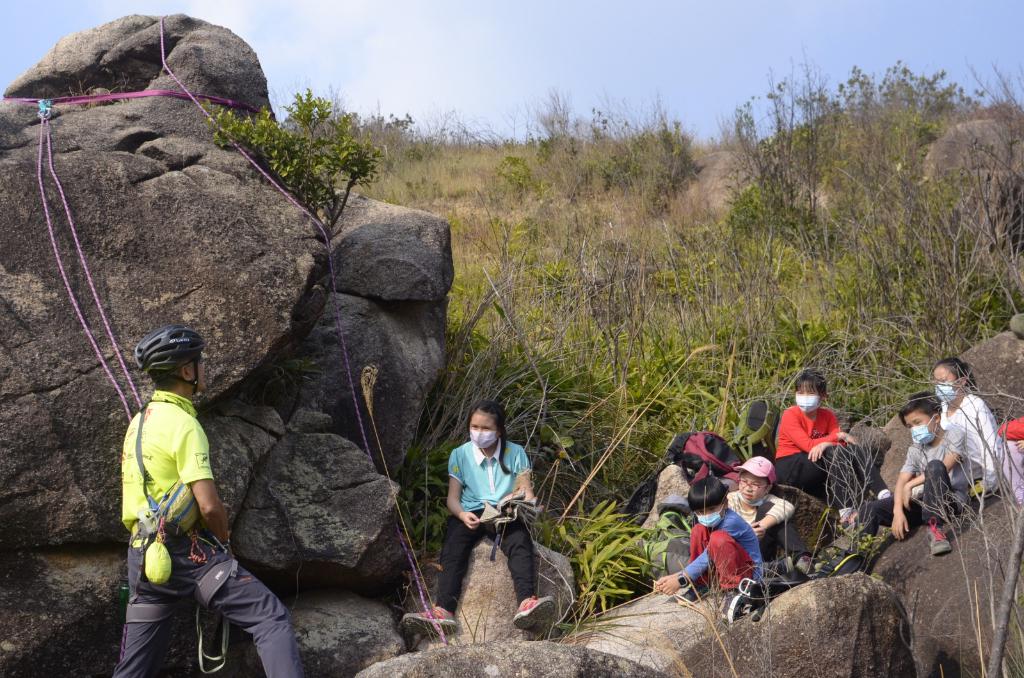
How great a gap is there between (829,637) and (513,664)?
1778 millimetres

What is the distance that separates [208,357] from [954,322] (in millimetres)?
6432

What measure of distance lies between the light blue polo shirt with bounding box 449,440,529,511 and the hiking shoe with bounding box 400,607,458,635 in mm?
648

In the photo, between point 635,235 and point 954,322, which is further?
point 635,235

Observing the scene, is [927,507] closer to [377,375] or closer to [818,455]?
[818,455]

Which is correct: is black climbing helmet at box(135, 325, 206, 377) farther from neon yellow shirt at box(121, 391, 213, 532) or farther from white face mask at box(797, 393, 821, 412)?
white face mask at box(797, 393, 821, 412)

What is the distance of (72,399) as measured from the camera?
180 inches

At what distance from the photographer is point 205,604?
405cm

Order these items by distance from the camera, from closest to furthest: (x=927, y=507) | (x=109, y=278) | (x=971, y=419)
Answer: (x=109, y=278) → (x=927, y=507) → (x=971, y=419)

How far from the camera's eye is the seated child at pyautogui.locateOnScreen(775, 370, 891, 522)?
20.3 ft

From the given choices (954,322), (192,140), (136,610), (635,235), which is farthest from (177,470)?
(635,235)

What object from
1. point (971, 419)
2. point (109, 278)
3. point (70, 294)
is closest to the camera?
point (70, 294)

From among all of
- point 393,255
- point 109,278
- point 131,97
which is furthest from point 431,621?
point 131,97

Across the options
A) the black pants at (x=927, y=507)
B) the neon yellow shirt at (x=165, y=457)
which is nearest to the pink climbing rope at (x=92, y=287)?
the neon yellow shirt at (x=165, y=457)

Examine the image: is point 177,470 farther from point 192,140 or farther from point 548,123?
point 548,123
